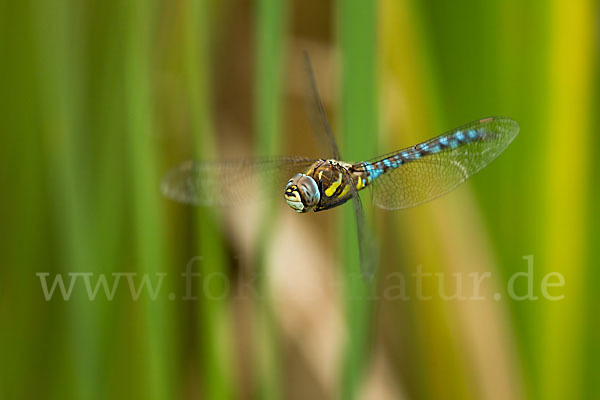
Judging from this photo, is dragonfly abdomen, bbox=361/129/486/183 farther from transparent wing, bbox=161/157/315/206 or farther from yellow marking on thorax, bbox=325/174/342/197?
transparent wing, bbox=161/157/315/206

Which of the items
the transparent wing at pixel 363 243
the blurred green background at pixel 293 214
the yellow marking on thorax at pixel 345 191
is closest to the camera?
the transparent wing at pixel 363 243

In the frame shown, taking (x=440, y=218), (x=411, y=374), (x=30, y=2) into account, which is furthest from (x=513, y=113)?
(x=30, y=2)

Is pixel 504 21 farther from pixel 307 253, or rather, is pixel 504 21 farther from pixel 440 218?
pixel 307 253

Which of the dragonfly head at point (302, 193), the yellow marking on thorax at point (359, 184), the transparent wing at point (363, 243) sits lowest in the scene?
the transparent wing at point (363, 243)

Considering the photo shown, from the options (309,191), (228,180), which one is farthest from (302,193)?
(228,180)

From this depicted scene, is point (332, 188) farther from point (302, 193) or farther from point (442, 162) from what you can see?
point (442, 162)

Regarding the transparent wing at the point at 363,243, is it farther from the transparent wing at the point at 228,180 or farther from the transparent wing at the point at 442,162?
the transparent wing at the point at 228,180

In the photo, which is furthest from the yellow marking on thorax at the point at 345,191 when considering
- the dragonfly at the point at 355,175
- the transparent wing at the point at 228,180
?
the transparent wing at the point at 228,180
